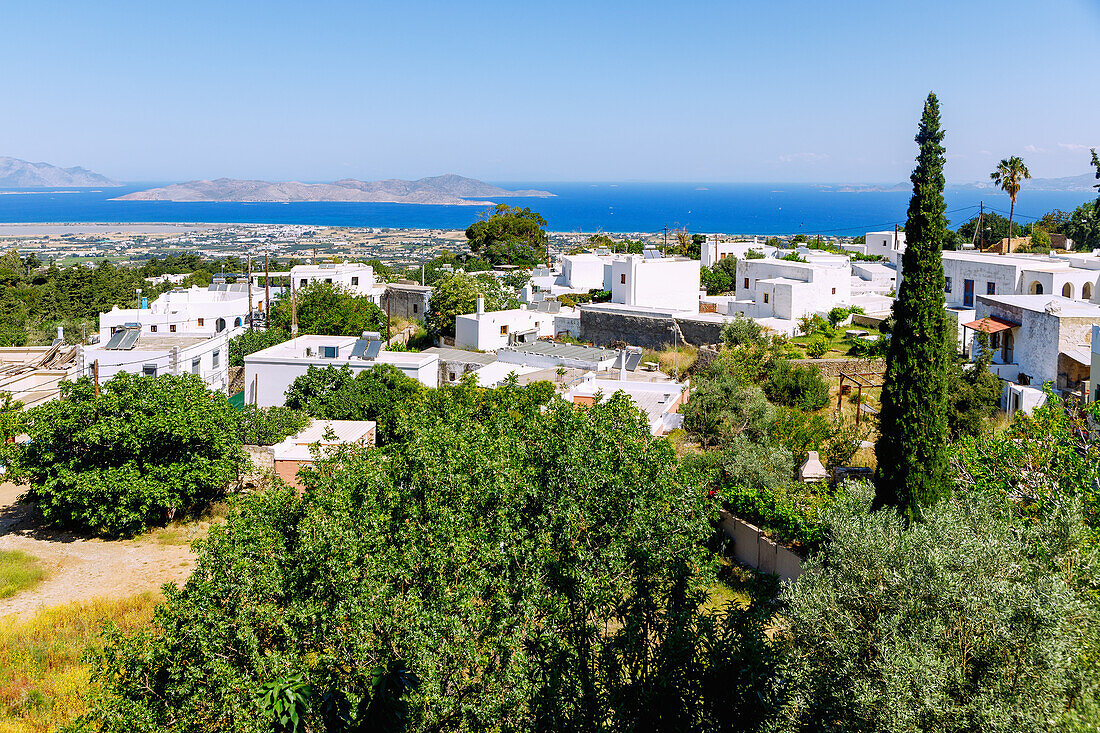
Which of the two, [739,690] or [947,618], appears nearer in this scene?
[947,618]

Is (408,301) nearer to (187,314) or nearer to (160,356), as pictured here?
(187,314)

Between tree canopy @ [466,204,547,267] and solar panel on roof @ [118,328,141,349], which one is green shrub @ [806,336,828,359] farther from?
tree canopy @ [466,204,547,267]

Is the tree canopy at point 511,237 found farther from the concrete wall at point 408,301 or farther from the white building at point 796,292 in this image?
the white building at point 796,292

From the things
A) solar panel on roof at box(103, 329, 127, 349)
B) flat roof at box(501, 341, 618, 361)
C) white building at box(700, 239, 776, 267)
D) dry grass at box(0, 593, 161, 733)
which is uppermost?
white building at box(700, 239, 776, 267)

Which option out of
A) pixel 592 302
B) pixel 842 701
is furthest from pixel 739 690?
pixel 592 302

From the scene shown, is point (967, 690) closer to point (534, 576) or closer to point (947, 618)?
point (947, 618)

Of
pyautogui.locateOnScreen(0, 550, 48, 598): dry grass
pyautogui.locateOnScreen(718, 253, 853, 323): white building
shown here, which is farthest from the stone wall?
pyautogui.locateOnScreen(0, 550, 48, 598): dry grass
